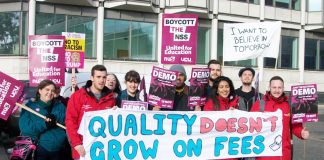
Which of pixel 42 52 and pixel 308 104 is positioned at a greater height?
pixel 42 52

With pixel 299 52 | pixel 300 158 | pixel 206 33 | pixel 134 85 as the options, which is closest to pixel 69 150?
pixel 134 85

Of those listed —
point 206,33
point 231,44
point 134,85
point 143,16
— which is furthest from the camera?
point 206,33

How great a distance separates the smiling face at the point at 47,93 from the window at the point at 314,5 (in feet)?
96.7

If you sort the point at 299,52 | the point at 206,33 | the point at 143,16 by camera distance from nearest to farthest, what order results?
the point at 143,16
the point at 206,33
the point at 299,52

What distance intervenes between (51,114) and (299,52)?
93.5ft

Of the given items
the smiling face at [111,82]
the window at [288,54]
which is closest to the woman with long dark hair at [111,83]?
the smiling face at [111,82]

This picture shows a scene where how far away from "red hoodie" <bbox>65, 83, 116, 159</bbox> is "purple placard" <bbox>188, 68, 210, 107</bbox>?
61.7 inches

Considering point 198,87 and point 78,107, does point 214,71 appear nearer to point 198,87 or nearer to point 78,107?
point 198,87

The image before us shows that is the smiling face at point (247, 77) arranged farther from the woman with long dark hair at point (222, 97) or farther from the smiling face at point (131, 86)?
the smiling face at point (131, 86)

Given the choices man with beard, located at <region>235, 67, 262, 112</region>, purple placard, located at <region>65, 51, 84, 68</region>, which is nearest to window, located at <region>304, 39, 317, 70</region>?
purple placard, located at <region>65, 51, 84, 68</region>

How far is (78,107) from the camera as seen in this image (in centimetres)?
545

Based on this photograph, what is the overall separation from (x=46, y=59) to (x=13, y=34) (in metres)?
16.1

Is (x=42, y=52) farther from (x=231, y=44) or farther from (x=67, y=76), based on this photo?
(x=231, y=44)

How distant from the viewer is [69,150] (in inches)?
244
